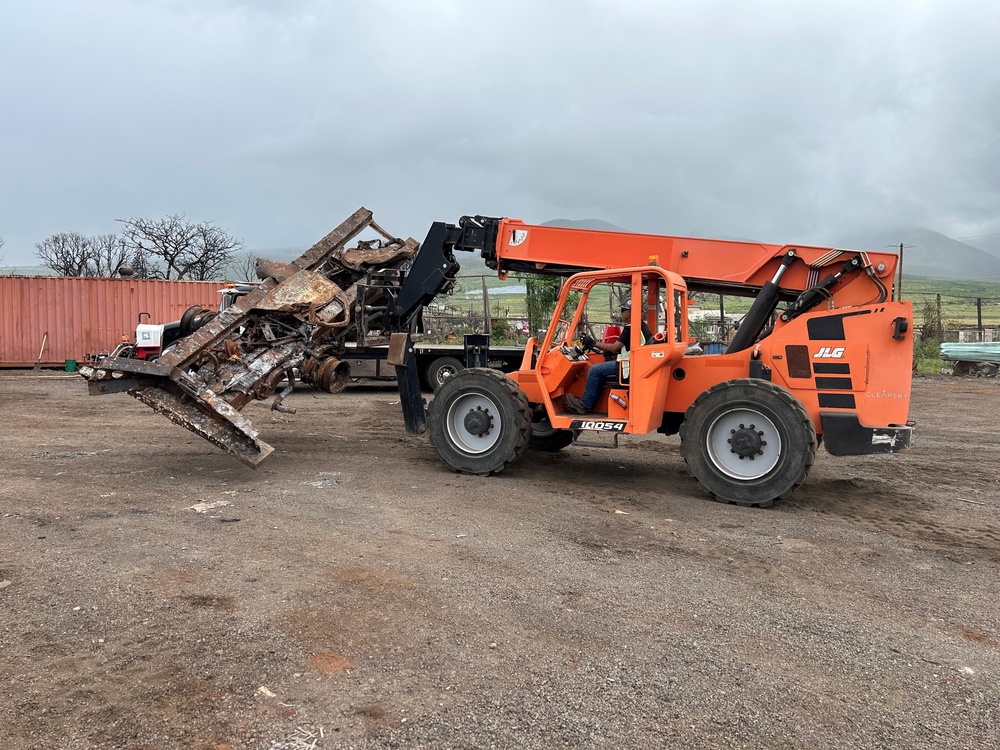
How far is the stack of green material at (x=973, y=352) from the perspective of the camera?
18375mm

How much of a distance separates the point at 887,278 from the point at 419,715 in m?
5.92

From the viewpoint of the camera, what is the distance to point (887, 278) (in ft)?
22.3

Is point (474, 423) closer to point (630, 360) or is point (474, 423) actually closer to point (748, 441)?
point (630, 360)

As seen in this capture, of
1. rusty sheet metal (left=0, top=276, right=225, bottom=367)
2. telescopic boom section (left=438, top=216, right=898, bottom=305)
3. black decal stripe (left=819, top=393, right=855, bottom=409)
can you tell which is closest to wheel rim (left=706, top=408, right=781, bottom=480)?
black decal stripe (left=819, top=393, right=855, bottom=409)

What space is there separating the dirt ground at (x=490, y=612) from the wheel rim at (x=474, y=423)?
422 millimetres

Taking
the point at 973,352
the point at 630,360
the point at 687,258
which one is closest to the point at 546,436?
the point at 630,360

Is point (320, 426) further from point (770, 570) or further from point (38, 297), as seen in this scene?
point (38, 297)

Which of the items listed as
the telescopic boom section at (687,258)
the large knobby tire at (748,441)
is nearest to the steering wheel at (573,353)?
the telescopic boom section at (687,258)

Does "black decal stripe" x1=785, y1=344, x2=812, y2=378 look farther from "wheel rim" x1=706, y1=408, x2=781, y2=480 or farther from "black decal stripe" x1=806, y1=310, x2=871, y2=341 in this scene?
"wheel rim" x1=706, y1=408, x2=781, y2=480

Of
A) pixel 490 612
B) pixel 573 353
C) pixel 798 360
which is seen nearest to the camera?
pixel 490 612

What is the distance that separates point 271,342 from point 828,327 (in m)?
5.93

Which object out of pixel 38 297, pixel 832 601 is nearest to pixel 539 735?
pixel 832 601

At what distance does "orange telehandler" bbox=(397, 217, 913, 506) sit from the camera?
21.1ft

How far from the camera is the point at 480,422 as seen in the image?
7.57 meters
